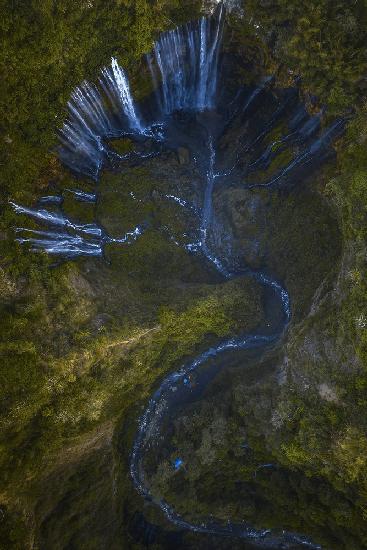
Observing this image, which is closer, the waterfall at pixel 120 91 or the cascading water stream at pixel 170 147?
the waterfall at pixel 120 91

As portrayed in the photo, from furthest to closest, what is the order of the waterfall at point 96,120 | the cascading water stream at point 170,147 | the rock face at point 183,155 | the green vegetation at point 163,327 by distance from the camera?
the rock face at point 183,155 < the cascading water stream at point 170,147 < the waterfall at point 96,120 < the green vegetation at point 163,327

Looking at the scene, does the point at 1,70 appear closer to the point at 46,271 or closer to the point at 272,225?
the point at 46,271

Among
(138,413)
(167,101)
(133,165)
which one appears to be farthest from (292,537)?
(167,101)

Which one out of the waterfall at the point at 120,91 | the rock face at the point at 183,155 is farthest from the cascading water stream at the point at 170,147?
the rock face at the point at 183,155

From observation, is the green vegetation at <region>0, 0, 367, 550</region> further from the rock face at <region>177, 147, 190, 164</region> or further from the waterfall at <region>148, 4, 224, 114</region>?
the rock face at <region>177, 147, 190, 164</region>

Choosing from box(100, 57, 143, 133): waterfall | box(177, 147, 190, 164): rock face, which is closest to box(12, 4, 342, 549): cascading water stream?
box(100, 57, 143, 133): waterfall

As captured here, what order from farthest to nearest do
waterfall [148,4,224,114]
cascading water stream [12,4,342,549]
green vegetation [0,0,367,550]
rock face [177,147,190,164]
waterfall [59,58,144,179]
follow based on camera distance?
rock face [177,147,190,164], waterfall [148,4,224,114], cascading water stream [12,4,342,549], waterfall [59,58,144,179], green vegetation [0,0,367,550]

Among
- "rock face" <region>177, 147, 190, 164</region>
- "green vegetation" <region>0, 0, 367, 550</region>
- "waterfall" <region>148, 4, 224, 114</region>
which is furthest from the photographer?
"rock face" <region>177, 147, 190, 164</region>

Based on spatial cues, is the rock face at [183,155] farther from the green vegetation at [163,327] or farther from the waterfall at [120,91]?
the green vegetation at [163,327]

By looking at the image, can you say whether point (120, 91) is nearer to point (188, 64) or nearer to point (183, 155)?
point (188, 64)
